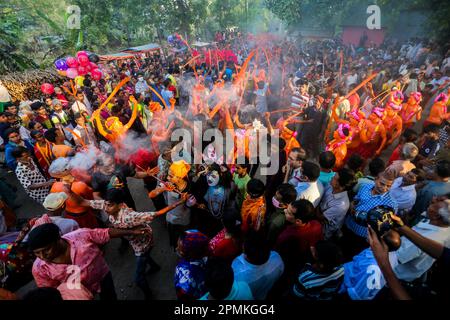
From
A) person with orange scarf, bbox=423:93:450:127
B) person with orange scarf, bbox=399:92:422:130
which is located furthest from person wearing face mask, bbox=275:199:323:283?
person with orange scarf, bbox=399:92:422:130

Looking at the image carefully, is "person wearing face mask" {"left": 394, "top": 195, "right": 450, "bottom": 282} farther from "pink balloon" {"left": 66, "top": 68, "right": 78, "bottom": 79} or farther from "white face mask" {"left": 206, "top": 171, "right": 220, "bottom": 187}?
"pink balloon" {"left": 66, "top": 68, "right": 78, "bottom": 79}

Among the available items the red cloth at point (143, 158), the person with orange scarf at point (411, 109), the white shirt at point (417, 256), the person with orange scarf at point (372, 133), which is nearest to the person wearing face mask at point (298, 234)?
the white shirt at point (417, 256)

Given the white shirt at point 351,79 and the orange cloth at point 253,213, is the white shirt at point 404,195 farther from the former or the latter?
the white shirt at point 351,79

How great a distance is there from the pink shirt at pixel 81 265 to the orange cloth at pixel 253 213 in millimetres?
1613

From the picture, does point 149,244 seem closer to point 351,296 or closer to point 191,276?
point 191,276

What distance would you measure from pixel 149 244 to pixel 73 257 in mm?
928

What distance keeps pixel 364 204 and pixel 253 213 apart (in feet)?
4.39

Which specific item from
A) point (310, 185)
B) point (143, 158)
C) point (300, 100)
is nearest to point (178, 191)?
point (143, 158)

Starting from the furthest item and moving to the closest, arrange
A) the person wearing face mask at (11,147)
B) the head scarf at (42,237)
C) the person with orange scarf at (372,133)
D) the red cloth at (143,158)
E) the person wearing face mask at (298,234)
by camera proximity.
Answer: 1. the person with orange scarf at (372,133)
2. the person wearing face mask at (11,147)
3. the red cloth at (143,158)
4. the person wearing face mask at (298,234)
5. the head scarf at (42,237)

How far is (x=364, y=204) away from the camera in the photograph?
2.90 meters

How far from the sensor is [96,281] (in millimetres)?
2500

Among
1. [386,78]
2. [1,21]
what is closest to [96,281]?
[386,78]

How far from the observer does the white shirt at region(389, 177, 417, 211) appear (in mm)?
3154

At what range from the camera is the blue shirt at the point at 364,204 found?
2.81m
